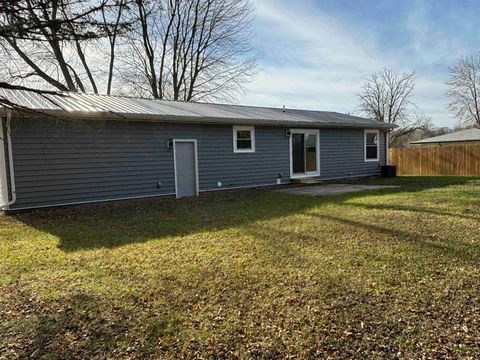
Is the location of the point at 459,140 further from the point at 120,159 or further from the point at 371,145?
the point at 120,159

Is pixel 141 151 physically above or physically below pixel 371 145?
below

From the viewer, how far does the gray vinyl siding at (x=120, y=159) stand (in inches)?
335

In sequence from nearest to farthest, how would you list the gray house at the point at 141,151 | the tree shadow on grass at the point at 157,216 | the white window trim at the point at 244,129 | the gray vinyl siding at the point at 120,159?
the tree shadow on grass at the point at 157,216
the gray house at the point at 141,151
the gray vinyl siding at the point at 120,159
the white window trim at the point at 244,129

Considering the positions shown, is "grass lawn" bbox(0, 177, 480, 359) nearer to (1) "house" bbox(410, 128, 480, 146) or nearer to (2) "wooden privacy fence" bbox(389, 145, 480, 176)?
(2) "wooden privacy fence" bbox(389, 145, 480, 176)

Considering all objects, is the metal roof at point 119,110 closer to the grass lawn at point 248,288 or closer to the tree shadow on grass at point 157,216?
the tree shadow on grass at point 157,216

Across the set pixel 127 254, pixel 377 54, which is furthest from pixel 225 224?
pixel 377 54

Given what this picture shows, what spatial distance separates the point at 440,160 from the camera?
1884 centimetres

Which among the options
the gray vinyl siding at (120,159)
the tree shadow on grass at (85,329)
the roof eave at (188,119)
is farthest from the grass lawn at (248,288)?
the roof eave at (188,119)

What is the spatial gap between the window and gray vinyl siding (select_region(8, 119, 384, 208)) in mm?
4807

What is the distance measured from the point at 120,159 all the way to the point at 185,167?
203cm

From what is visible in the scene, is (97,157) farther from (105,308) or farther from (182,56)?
(182,56)

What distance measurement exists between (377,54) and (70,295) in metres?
17.6

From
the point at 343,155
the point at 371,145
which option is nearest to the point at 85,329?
the point at 343,155

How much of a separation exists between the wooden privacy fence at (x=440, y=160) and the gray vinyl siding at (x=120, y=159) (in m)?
10.1
